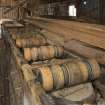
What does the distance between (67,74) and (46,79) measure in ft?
0.38

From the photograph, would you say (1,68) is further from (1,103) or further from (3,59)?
(1,103)

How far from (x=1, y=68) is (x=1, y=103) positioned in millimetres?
477

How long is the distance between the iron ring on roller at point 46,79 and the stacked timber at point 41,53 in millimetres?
538

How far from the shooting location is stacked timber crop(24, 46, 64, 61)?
1.48 m

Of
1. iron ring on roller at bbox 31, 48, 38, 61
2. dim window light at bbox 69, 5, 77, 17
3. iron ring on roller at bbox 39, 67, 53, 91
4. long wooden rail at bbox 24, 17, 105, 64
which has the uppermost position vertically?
dim window light at bbox 69, 5, 77, 17

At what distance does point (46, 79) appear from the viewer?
0.93 m

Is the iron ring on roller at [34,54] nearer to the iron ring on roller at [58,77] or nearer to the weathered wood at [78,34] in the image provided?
the weathered wood at [78,34]

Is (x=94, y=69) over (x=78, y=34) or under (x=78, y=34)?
under

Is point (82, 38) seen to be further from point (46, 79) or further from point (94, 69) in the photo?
point (46, 79)

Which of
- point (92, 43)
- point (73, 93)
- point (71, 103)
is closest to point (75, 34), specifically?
point (92, 43)

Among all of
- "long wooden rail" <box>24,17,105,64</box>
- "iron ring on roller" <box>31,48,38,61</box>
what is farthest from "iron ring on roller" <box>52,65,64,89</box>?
"iron ring on roller" <box>31,48,38,61</box>

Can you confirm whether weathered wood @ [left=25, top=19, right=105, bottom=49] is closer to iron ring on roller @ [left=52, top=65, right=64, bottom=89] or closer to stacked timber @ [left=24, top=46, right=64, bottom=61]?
stacked timber @ [left=24, top=46, right=64, bottom=61]

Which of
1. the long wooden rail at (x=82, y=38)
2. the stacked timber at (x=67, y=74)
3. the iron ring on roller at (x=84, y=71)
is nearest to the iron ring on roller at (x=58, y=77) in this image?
the stacked timber at (x=67, y=74)

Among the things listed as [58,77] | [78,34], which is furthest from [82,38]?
[58,77]
